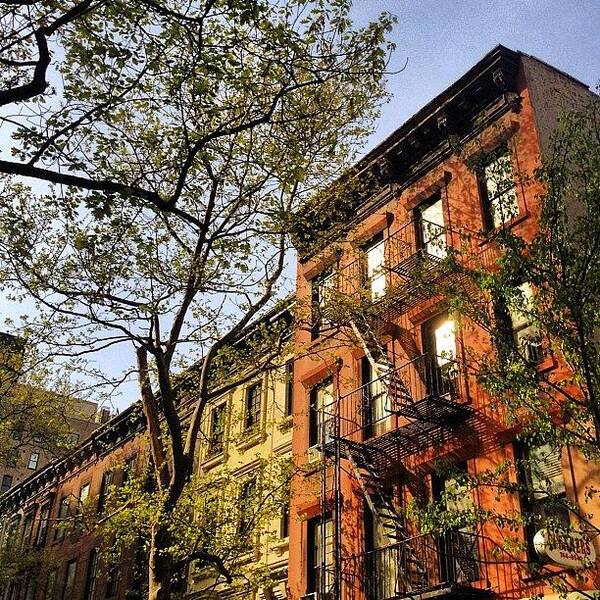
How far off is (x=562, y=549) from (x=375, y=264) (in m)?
11.5

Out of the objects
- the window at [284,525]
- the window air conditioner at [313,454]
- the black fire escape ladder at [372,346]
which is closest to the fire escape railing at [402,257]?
the black fire escape ladder at [372,346]

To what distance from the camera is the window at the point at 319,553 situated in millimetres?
17059

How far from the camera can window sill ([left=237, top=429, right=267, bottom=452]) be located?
902 inches

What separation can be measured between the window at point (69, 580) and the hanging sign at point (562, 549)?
88.6ft

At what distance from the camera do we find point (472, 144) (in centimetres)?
1783

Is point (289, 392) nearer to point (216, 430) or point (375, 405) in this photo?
point (216, 430)

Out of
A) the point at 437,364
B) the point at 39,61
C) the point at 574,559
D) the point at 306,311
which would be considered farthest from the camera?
the point at 306,311

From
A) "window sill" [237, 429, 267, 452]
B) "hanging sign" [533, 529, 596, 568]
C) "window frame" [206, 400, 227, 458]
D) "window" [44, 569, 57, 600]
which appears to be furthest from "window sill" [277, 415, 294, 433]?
"window" [44, 569, 57, 600]

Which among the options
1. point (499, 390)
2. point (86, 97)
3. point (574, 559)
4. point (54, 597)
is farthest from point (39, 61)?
point (54, 597)

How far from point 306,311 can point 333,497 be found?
545 centimetres

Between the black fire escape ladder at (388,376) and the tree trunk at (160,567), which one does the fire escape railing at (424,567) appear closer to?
the black fire escape ladder at (388,376)

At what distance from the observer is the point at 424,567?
14.2 metres

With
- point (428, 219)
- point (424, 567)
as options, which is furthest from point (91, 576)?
point (428, 219)

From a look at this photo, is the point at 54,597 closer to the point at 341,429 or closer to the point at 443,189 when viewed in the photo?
the point at 341,429
